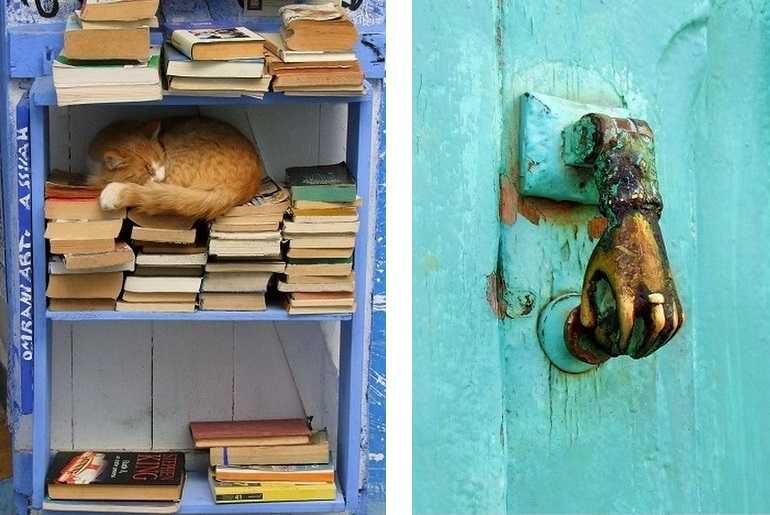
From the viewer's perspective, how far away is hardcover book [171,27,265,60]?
3.59 feet

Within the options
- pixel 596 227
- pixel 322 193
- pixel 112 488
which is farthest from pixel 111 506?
pixel 596 227

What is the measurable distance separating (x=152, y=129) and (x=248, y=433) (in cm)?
42

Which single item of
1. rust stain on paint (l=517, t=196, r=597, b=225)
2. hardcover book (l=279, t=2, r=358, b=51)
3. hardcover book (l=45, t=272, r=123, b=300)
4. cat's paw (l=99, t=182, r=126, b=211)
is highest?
hardcover book (l=279, t=2, r=358, b=51)

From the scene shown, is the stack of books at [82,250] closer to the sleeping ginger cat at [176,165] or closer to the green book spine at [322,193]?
the sleeping ginger cat at [176,165]

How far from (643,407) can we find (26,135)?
766 millimetres

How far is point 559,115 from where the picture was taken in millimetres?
988

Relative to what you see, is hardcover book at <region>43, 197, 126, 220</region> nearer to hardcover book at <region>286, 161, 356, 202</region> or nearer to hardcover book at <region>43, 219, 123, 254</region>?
hardcover book at <region>43, 219, 123, 254</region>

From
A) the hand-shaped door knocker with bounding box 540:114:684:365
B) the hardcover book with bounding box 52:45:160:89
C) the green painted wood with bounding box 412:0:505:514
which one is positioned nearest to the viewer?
the hand-shaped door knocker with bounding box 540:114:684:365

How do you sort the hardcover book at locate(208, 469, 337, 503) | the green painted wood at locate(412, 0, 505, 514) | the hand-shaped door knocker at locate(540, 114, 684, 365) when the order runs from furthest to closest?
the hardcover book at locate(208, 469, 337, 503) → the green painted wood at locate(412, 0, 505, 514) → the hand-shaped door knocker at locate(540, 114, 684, 365)

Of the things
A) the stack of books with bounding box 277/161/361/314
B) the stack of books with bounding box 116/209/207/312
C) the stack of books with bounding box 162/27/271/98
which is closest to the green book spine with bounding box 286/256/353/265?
the stack of books with bounding box 277/161/361/314

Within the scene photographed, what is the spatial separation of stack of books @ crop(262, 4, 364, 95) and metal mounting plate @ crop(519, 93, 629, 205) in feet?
0.76

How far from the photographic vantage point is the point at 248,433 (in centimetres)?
136

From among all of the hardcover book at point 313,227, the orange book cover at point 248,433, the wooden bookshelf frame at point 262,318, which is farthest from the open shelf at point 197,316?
the orange book cover at point 248,433

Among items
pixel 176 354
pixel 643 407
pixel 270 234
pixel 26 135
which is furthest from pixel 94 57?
pixel 643 407
